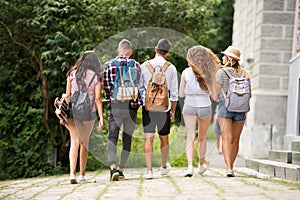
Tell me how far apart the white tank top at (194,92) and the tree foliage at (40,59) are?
135 inches

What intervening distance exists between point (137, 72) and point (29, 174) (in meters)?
4.31

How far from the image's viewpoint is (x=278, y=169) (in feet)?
28.6

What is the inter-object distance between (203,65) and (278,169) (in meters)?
1.70

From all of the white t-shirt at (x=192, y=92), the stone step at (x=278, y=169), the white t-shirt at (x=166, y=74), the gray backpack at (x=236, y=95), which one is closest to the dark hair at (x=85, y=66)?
the white t-shirt at (x=166, y=74)

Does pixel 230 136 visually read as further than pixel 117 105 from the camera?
Yes

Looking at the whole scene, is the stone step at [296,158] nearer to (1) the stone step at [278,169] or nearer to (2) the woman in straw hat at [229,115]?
(1) the stone step at [278,169]

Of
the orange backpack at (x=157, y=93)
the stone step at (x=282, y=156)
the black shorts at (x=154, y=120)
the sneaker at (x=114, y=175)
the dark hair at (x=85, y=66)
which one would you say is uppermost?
the dark hair at (x=85, y=66)

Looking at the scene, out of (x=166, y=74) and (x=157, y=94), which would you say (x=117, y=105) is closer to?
(x=157, y=94)

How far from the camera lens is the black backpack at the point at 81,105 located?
857cm

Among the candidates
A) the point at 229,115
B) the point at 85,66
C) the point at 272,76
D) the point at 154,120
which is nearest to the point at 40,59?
the point at 85,66

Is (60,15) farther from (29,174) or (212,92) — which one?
(212,92)

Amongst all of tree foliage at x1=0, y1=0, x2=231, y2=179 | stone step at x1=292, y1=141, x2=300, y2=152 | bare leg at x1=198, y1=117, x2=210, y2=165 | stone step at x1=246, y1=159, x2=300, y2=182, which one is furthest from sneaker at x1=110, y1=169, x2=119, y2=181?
tree foliage at x1=0, y1=0, x2=231, y2=179

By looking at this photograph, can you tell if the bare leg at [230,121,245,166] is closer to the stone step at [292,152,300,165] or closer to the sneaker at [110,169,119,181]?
the stone step at [292,152,300,165]

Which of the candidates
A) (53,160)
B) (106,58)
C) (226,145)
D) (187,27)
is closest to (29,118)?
(53,160)
